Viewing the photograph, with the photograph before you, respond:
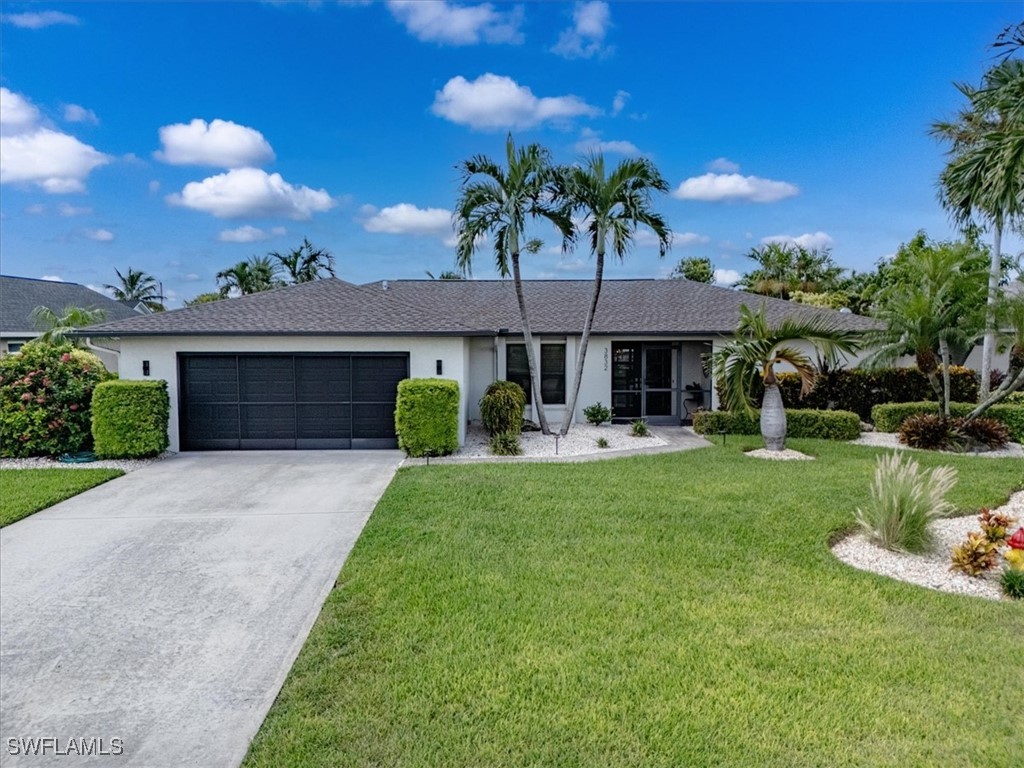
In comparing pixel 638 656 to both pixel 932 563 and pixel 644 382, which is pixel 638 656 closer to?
pixel 932 563

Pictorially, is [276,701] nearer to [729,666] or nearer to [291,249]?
[729,666]

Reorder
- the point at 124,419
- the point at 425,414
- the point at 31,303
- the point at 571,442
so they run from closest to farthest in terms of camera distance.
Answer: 1. the point at 124,419
2. the point at 425,414
3. the point at 571,442
4. the point at 31,303

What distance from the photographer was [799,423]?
521 inches

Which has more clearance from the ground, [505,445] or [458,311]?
[458,311]

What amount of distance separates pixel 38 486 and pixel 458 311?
10190 millimetres

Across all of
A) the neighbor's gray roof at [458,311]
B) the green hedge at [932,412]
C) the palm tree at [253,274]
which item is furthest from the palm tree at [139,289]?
the green hedge at [932,412]

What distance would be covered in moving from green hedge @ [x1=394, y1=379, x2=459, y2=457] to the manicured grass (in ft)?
16.3

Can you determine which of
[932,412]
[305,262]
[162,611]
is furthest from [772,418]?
[305,262]

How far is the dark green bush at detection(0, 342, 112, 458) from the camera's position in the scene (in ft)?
36.5

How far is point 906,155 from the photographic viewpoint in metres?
16.3

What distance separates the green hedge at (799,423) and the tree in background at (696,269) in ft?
80.8

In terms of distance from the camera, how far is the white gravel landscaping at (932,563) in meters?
5.19

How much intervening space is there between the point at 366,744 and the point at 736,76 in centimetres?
1715

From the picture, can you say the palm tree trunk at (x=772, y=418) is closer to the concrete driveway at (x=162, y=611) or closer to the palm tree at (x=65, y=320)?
the concrete driveway at (x=162, y=611)
